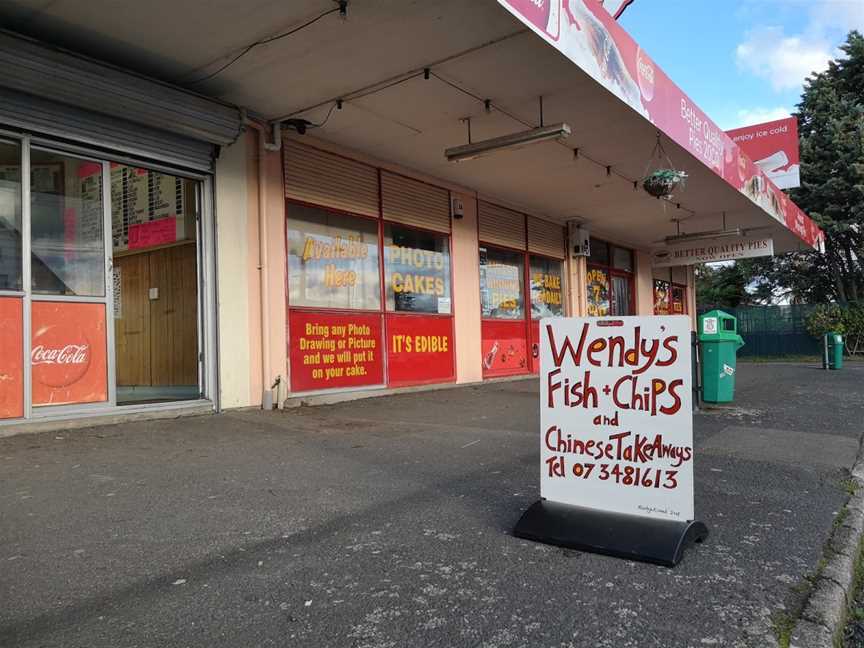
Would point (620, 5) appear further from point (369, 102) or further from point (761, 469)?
point (761, 469)

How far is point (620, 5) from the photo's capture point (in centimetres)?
1120

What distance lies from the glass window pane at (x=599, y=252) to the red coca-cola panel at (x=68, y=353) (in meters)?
12.9

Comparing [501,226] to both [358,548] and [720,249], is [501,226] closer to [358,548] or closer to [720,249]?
[720,249]

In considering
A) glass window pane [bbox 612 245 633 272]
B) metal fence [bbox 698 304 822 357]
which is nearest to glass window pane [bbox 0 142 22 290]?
glass window pane [bbox 612 245 633 272]

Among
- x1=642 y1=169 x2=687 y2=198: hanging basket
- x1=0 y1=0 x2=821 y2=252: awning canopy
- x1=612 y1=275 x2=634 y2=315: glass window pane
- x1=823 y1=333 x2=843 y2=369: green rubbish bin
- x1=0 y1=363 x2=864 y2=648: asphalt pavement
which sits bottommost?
x1=0 y1=363 x2=864 y2=648: asphalt pavement

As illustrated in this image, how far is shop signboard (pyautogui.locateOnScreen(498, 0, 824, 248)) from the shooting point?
585cm

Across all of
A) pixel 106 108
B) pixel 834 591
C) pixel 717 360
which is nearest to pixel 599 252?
pixel 717 360

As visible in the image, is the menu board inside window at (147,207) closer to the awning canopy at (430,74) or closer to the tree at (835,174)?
the awning canopy at (430,74)

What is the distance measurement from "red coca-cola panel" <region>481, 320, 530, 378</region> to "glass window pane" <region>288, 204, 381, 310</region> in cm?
337

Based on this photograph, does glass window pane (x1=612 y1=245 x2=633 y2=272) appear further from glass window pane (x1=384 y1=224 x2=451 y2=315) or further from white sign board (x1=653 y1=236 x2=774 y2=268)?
glass window pane (x1=384 y1=224 x2=451 y2=315)

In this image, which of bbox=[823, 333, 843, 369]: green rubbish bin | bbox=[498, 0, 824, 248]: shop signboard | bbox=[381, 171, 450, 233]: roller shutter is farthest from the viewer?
bbox=[823, 333, 843, 369]: green rubbish bin

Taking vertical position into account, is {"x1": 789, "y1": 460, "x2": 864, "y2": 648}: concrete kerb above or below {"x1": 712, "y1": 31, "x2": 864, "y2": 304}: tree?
below

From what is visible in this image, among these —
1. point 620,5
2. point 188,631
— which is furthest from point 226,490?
point 620,5

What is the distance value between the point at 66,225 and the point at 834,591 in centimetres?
730
